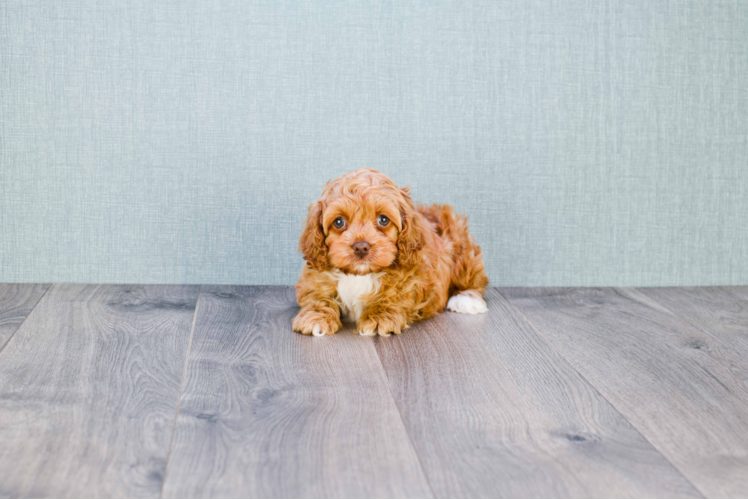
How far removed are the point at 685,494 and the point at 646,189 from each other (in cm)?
171

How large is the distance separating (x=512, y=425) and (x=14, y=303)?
169cm

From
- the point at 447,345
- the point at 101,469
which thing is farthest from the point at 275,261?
the point at 101,469

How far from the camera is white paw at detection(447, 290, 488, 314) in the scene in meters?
2.21

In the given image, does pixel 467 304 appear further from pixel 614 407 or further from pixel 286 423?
pixel 286 423

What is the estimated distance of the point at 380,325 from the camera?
6.36ft

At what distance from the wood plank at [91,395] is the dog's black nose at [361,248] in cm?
53

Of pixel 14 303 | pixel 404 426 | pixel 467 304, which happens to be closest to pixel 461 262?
pixel 467 304

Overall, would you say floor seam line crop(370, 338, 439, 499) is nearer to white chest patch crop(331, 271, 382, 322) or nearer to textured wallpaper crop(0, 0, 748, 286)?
white chest patch crop(331, 271, 382, 322)

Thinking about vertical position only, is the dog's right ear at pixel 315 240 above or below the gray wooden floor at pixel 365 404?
above

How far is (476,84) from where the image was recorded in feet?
8.19

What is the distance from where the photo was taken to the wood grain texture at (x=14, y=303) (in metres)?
1.93

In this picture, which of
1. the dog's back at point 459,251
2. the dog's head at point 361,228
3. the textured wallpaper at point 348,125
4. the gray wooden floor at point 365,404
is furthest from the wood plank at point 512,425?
the textured wallpaper at point 348,125

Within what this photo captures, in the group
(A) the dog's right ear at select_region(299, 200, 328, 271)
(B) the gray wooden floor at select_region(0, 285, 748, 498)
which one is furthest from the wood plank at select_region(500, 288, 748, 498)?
(A) the dog's right ear at select_region(299, 200, 328, 271)

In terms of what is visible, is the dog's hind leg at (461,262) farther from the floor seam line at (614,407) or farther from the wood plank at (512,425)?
the wood plank at (512,425)
